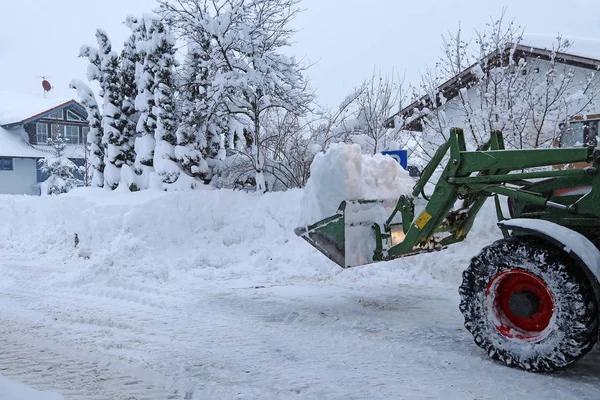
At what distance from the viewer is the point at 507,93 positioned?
10.3 meters

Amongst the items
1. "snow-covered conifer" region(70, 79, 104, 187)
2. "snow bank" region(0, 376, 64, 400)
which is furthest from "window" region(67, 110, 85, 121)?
"snow bank" region(0, 376, 64, 400)

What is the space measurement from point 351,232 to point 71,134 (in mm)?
37321

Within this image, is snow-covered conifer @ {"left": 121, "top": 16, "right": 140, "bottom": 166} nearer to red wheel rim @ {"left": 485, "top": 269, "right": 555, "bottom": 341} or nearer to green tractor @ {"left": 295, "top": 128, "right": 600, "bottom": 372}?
green tractor @ {"left": 295, "top": 128, "right": 600, "bottom": 372}

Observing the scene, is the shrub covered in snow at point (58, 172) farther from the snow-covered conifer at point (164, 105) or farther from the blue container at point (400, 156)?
the blue container at point (400, 156)

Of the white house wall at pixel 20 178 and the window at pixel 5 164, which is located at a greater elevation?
the window at pixel 5 164

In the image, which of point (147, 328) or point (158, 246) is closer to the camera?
point (147, 328)

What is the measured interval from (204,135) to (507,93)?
6837 mm

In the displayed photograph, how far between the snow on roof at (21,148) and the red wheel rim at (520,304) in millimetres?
37047

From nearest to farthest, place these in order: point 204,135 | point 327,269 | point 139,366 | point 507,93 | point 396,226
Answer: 1. point 139,366
2. point 396,226
3. point 327,269
4. point 507,93
5. point 204,135

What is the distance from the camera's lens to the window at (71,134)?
38.5 m

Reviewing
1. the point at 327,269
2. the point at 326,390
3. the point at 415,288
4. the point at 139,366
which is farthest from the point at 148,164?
the point at 326,390

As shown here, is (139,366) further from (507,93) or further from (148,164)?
(148,164)

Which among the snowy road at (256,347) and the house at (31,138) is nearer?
the snowy road at (256,347)

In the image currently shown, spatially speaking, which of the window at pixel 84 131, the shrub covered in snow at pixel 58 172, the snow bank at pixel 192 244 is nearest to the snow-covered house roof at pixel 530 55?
the snow bank at pixel 192 244
